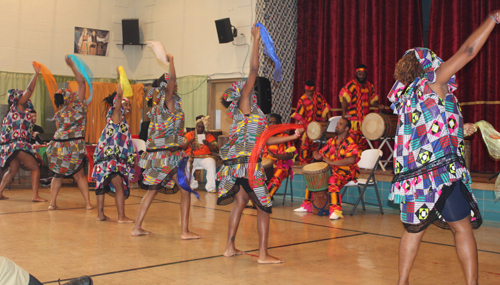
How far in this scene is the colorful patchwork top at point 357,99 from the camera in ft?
28.2

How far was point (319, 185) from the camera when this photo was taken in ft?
21.6

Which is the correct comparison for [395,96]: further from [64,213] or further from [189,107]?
[189,107]

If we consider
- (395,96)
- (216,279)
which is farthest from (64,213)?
(395,96)

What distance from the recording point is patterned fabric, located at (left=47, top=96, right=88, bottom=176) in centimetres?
626

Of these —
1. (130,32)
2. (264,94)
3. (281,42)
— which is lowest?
(264,94)

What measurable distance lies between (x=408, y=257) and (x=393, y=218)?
3.75 metres

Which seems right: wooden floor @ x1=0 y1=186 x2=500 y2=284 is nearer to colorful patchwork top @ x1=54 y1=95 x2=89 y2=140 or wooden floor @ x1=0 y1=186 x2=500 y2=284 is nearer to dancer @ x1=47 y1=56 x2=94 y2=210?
dancer @ x1=47 y1=56 x2=94 y2=210

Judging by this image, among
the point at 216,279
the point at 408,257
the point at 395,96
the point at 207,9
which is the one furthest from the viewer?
the point at 207,9

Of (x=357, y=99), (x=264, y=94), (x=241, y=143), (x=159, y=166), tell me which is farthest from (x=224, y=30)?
(x=241, y=143)

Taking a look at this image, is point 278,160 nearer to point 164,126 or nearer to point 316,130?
point 316,130

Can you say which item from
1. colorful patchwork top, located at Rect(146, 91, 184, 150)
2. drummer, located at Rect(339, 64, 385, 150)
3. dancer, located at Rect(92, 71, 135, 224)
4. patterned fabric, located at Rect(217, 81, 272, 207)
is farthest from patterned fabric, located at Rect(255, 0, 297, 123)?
patterned fabric, located at Rect(217, 81, 272, 207)

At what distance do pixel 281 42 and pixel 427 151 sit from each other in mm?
8244

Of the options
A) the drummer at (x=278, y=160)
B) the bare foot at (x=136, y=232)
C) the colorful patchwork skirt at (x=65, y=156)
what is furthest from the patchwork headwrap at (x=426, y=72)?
the colorful patchwork skirt at (x=65, y=156)

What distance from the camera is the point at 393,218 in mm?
6375
